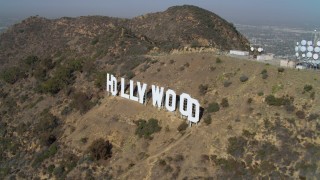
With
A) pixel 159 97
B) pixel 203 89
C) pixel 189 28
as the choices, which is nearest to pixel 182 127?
pixel 159 97

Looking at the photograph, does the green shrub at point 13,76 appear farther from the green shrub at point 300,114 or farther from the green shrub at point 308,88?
the green shrub at point 300,114

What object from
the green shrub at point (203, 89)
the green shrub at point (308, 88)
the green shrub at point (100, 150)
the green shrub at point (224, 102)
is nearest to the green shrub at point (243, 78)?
the green shrub at point (224, 102)

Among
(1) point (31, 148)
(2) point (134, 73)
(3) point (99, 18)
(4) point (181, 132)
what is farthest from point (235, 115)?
(3) point (99, 18)

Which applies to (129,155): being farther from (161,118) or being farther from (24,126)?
(24,126)

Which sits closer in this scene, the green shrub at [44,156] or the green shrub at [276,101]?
the green shrub at [276,101]

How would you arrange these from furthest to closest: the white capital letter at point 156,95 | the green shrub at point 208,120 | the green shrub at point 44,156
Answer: the green shrub at point 44,156 < the white capital letter at point 156,95 < the green shrub at point 208,120

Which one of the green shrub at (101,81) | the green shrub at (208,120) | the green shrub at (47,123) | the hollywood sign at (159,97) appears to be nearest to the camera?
the hollywood sign at (159,97)

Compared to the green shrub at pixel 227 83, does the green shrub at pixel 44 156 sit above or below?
below

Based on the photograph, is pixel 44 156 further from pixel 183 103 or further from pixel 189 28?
pixel 189 28
